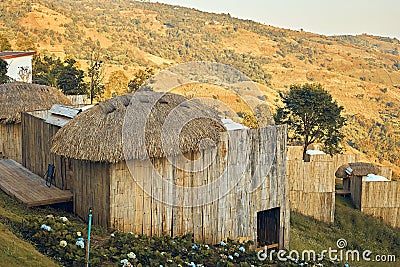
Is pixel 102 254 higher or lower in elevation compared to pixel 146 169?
lower

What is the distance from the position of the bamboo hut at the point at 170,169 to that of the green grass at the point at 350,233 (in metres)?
2.90

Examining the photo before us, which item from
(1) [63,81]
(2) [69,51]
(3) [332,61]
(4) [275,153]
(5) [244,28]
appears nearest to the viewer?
(4) [275,153]

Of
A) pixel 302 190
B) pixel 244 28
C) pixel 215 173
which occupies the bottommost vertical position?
pixel 302 190

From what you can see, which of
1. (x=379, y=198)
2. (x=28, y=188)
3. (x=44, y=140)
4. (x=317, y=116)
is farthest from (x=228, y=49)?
(x=28, y=188)

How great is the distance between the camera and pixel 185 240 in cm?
995

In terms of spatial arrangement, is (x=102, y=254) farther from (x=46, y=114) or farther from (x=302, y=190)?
(x=302, y=190)

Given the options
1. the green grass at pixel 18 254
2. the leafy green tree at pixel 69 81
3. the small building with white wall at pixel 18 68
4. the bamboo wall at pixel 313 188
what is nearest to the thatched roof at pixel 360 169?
the bamboo wall at pixel 313 188

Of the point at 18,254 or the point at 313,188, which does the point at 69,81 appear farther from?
the point at 18,254

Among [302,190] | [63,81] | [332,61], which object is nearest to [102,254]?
[302,190]

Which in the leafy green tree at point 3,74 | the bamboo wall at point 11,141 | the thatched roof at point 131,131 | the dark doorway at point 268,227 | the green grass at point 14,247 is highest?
the leafy green tree at point 3,74

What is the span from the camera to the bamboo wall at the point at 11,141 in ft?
47.0

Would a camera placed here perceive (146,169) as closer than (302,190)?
Yes

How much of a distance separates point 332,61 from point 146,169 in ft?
212

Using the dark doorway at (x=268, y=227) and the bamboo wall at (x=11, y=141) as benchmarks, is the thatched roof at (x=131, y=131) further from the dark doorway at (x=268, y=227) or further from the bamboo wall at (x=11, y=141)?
the bamboo wall at (x=11, y=141)
